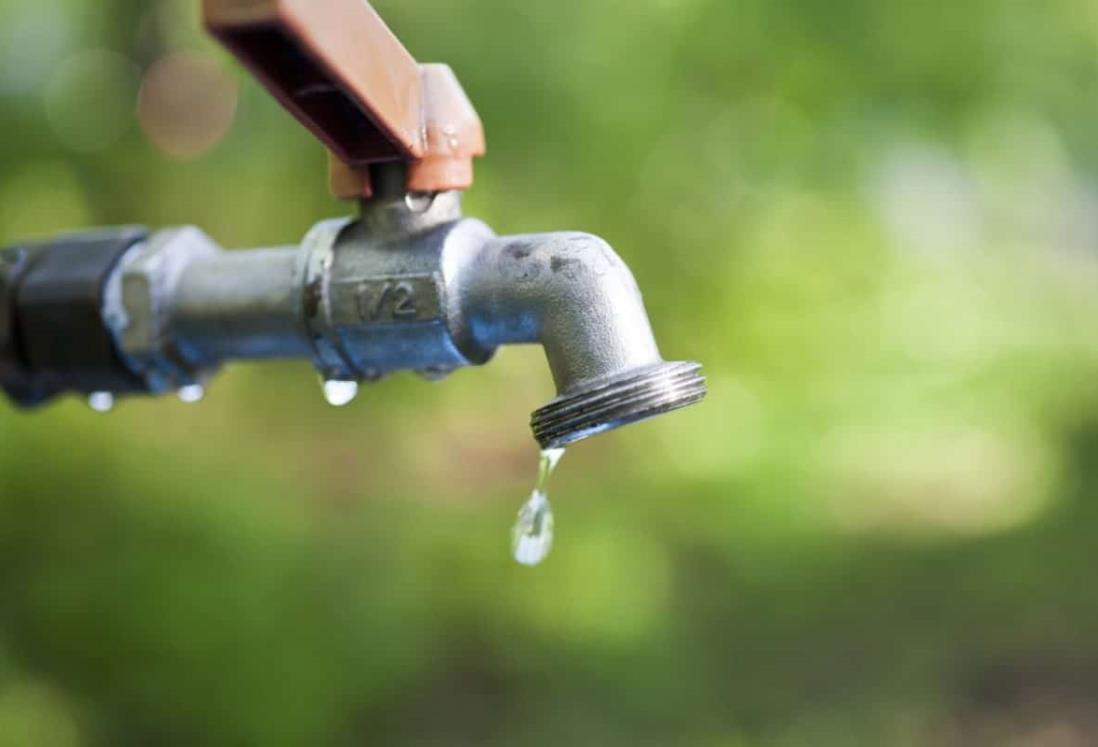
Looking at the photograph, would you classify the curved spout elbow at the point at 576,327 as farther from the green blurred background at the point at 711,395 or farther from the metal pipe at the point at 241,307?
the green blurred background at the point at 711,395

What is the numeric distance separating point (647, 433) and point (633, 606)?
0.80 ft

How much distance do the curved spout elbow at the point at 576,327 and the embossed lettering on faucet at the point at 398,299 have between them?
2 cm

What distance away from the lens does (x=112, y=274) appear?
1.86 ft

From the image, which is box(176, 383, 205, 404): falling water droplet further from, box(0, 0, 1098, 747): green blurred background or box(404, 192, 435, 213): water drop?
box(0, 0, 1098, 747): green blurred background

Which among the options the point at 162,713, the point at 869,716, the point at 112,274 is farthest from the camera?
the point at 869,716

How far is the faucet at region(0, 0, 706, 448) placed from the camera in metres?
0.41

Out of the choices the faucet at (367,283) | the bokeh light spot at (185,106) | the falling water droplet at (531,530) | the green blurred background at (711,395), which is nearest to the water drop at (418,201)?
the faucet at (367,283)

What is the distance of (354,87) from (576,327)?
131 mm

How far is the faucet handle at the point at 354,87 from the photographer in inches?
14.4

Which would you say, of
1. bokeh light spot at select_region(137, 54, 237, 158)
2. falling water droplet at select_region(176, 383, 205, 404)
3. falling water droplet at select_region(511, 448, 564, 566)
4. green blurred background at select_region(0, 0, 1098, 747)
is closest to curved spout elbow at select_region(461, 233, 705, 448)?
falling water droplet at select_region(511, 448, 564, 566)

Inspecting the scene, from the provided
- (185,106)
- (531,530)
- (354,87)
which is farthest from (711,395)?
(354,87)

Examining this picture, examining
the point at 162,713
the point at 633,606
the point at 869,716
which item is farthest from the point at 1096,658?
the point at 162,713

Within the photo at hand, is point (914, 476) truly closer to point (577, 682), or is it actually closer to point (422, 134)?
point (577, 682)

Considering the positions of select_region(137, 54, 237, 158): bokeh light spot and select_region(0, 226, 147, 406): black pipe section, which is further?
select_region(137, 54, 237, 158): bokeh light spot
